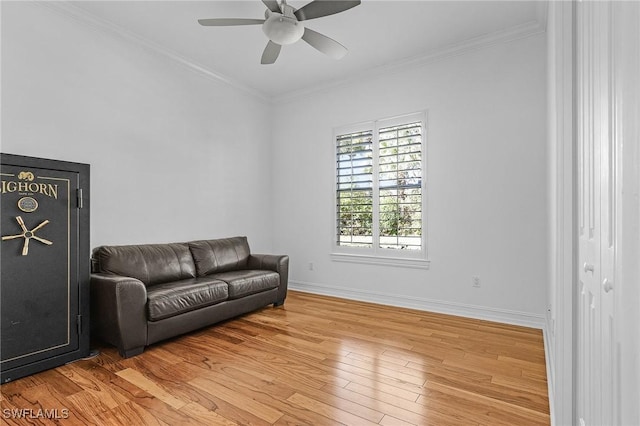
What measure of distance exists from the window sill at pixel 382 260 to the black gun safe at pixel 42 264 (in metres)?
3.02

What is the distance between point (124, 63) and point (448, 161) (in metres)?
3.75

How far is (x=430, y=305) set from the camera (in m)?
4.13

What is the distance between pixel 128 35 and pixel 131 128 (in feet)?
3.22

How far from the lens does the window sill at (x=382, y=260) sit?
421 centimetres

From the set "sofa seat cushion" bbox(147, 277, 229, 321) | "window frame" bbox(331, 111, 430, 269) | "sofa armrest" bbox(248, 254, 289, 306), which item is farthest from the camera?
"sofa armrest" bbox(248, 254, 289, 306)

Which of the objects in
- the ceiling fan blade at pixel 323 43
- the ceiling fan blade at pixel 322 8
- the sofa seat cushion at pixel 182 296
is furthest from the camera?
the ceiling fan blade at pixel 323 43

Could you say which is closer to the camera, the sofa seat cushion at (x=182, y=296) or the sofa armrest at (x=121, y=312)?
the sofa armrest at (x=121, y=312)

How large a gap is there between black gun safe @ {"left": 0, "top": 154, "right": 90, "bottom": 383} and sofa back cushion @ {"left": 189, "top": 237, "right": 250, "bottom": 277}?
1.35 metres

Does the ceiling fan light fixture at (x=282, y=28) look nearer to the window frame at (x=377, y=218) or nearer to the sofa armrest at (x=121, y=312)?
the window frame at (x=377, y=218)

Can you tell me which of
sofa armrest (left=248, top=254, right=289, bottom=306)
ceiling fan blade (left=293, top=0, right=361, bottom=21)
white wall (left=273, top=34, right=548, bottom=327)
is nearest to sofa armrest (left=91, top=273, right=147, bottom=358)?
sofa armrest (left=248, top=254, right=289, bottom=306)

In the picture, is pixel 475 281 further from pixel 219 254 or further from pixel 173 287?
pixel 173 287

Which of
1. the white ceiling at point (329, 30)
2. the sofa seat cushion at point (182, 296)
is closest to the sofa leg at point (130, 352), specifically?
the sofa seat cushion at point (182, 296)

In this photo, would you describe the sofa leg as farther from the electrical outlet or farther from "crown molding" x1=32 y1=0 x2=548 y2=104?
the electrical outlet

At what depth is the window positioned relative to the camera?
4.27m
